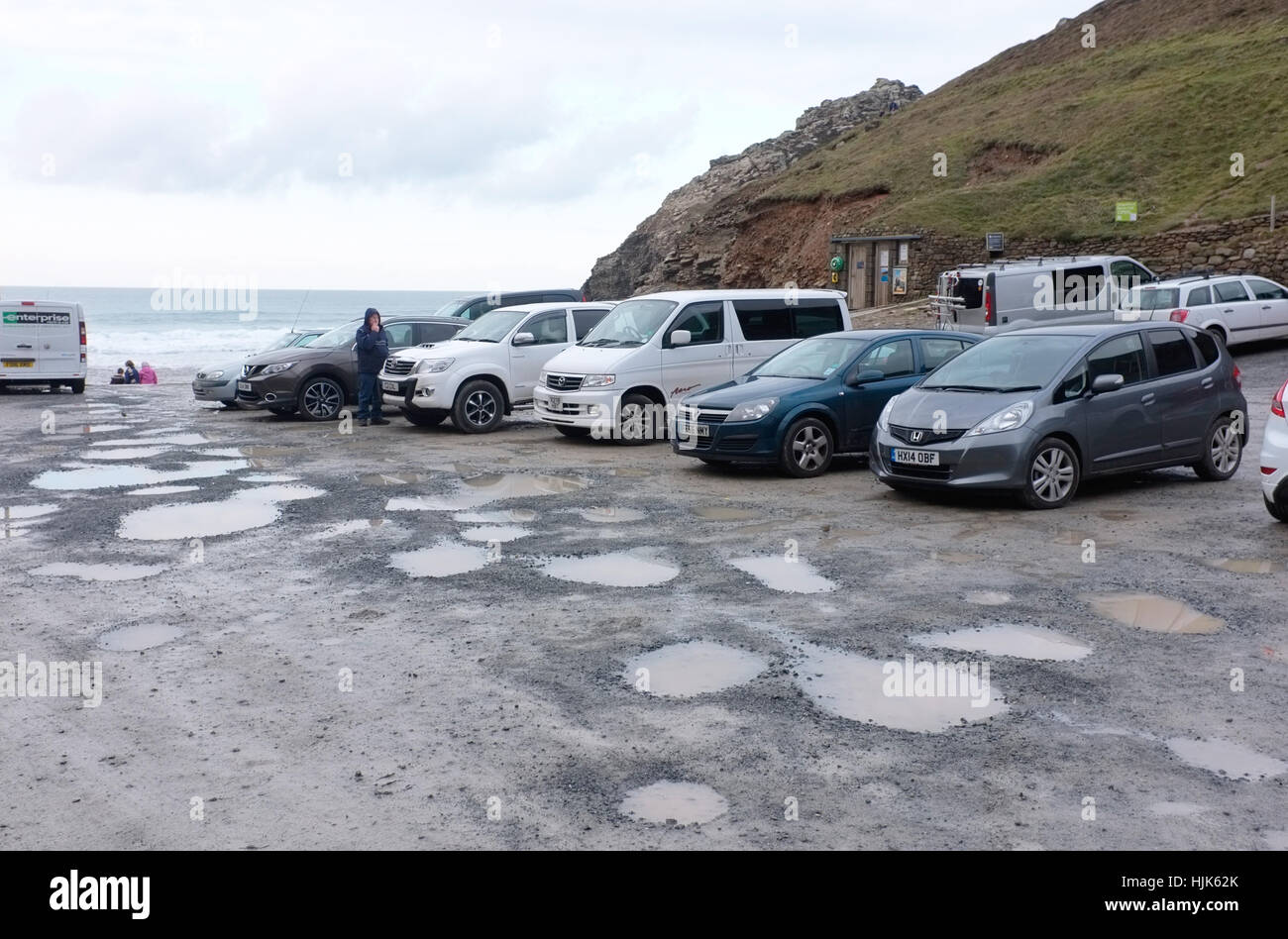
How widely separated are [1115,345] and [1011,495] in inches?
74.6

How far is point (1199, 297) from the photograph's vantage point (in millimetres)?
23703

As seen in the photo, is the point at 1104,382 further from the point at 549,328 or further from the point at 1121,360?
the point at 549,328

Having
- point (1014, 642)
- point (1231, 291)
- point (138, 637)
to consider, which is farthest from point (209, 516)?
point (1231, 291)

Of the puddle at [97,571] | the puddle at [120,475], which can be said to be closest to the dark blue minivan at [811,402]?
the puddle at [120,475]

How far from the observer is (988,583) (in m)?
8.09

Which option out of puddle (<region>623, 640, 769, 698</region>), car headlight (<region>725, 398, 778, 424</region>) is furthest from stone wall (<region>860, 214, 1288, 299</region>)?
puddle (<region>623, 640, 769, 698</region>)

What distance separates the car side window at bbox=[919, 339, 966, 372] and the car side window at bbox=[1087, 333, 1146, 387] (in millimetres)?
2536

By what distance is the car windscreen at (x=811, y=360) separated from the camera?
13.8 m

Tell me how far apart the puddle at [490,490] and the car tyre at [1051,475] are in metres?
4.41

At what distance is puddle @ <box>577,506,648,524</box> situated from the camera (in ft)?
34.7

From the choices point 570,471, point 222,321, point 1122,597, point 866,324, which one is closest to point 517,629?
point 1122,597

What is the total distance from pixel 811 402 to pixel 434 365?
672 cm

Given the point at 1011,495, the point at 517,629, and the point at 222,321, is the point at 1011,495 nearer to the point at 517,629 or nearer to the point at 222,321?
the point at 517,629

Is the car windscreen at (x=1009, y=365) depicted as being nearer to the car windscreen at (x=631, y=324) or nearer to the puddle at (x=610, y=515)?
the puddle at (x=610, y=515)
